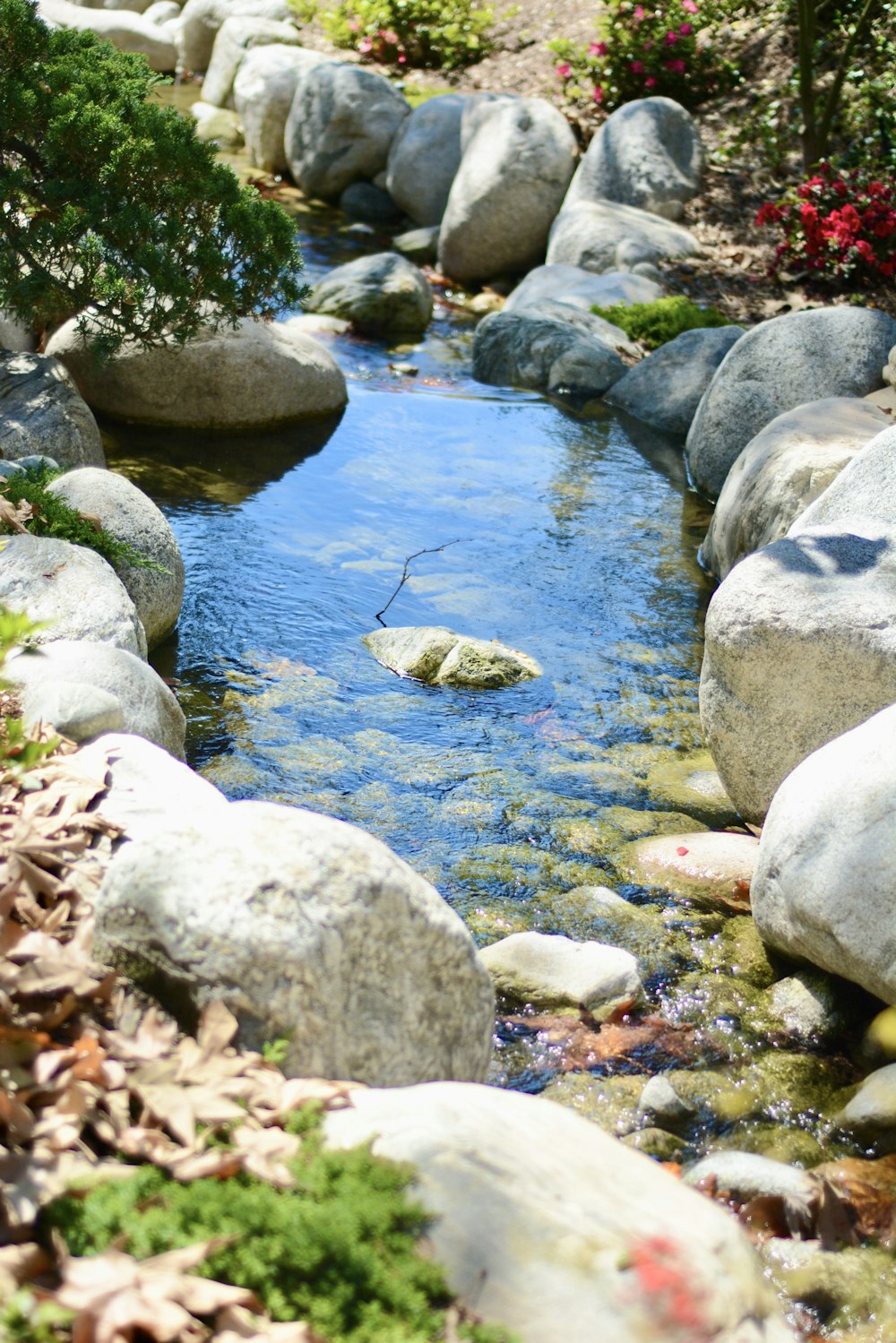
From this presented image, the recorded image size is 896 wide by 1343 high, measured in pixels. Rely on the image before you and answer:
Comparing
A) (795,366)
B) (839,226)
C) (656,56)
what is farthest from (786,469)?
(656,56)

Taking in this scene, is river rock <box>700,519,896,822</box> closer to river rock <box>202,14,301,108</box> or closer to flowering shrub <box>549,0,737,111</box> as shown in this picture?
flowering shrub <box>549,0,737,111</box>

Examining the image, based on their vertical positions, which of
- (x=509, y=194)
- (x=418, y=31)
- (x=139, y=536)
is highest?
(x=418, y=31)

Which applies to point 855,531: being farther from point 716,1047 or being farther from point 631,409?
point 631,409

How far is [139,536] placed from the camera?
21.0ft

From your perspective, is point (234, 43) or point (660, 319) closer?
point (660, 319)

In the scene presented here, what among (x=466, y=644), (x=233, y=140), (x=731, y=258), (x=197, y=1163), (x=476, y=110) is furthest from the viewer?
(x=233, y=140)

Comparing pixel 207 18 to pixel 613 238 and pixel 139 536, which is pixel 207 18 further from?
pixel 139 536

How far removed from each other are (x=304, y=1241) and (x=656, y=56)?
1675cm

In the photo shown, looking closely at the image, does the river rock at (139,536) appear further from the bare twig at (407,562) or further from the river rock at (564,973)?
the river rock at (564,973)

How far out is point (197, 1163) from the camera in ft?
8.39

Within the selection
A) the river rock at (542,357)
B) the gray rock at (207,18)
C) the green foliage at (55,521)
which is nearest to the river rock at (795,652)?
the green foliage at (55,521)

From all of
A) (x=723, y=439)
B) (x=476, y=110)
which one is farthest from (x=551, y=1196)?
(x=476, y=110)

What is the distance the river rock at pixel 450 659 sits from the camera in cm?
668

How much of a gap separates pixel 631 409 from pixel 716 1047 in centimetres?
811
